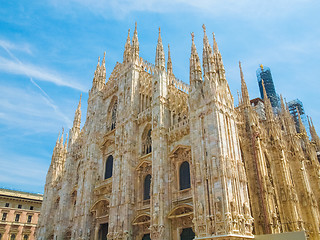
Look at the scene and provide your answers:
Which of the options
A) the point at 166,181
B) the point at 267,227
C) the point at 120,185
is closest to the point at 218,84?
the point at 166,181

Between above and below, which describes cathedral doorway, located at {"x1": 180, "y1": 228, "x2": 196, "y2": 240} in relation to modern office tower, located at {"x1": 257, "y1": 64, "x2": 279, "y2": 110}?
below

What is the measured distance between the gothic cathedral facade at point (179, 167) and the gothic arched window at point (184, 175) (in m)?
0.09

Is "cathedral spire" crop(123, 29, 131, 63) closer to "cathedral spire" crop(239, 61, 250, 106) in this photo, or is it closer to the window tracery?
the window tracery

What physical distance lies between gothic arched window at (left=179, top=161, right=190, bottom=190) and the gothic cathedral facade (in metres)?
0.09

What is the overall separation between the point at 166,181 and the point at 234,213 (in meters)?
7.41

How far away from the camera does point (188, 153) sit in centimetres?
2406

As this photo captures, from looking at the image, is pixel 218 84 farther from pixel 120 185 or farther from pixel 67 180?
pixel 67 180

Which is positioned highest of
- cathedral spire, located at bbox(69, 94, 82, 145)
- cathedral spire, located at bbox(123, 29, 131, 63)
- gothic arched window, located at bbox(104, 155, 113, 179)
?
cathedral spire, located at bbox(123, 29, 131, 63)

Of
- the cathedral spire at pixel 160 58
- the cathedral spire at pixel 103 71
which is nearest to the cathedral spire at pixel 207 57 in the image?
the cathedral spire at pixel 160 58

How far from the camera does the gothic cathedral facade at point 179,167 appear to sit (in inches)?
785

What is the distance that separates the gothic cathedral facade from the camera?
19.9m

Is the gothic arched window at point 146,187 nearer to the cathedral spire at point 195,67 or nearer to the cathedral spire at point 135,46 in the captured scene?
the cathedral spire at point 195,67

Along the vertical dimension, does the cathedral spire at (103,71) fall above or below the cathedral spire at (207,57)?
above

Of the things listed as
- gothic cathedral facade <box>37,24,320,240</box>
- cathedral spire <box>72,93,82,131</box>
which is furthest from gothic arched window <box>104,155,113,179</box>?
cathedral spire <box>72,93,82,131</box>
